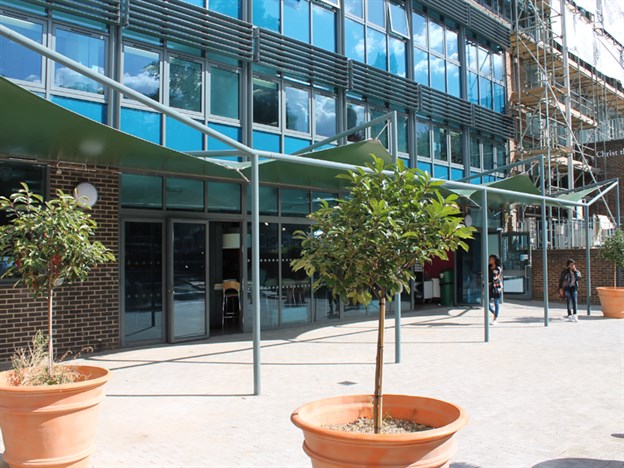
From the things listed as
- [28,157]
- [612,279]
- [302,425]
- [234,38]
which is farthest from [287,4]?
[612,279]

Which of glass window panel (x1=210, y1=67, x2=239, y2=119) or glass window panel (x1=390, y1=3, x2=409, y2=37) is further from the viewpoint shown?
glass window panel (x1=390, y1=3, x2=409, y2=37)

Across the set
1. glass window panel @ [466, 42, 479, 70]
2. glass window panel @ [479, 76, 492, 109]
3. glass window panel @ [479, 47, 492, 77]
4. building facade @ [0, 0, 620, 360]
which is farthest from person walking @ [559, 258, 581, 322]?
glass window panel @ [479, 47, 492, 77]

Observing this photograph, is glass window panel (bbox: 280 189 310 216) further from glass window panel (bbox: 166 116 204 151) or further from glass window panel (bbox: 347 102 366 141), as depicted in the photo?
glass window panel (bbox: 166 116 204 151)

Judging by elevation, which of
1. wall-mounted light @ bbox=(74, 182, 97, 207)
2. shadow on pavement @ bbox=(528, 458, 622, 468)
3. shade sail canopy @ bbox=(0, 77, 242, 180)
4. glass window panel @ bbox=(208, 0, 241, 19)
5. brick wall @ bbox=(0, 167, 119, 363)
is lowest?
shadow on pavement @ bbox=(528, 458, 622, 468)

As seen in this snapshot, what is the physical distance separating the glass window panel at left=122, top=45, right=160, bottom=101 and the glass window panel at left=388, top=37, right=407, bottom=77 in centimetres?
728

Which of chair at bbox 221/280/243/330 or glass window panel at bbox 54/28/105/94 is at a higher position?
glass window panel at bbox 54/28/105/94

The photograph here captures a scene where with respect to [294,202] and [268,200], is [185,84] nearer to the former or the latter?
[268,200]

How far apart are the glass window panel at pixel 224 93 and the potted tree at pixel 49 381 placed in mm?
6620

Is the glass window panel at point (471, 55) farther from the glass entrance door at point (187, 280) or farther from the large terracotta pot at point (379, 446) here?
the large terracotta pot at point (379, 446)

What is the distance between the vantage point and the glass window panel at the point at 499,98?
20.1 meters

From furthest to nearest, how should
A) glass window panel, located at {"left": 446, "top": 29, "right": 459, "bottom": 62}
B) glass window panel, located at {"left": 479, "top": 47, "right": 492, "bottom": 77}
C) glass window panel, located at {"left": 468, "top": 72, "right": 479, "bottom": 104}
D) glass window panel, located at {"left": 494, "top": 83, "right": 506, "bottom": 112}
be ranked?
glass window panel, located at {"left": 494, "top": 83, "right": 506, "bottom": 112}
glass window panel, located at {"left": 479, "top": 47, "right": 492, "bottom": 77}
glass window panel, located at {"left": 468, "top": 72, "right": 479, "bottom": 104}
glass window panel, located at {"left": 446, "top": 29, "right": 459, "bottom": 62}

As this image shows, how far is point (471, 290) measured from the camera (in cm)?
1800

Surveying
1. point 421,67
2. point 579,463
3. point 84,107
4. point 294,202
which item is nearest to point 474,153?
point 421,67

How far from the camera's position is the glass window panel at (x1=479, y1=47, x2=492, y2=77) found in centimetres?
1945
